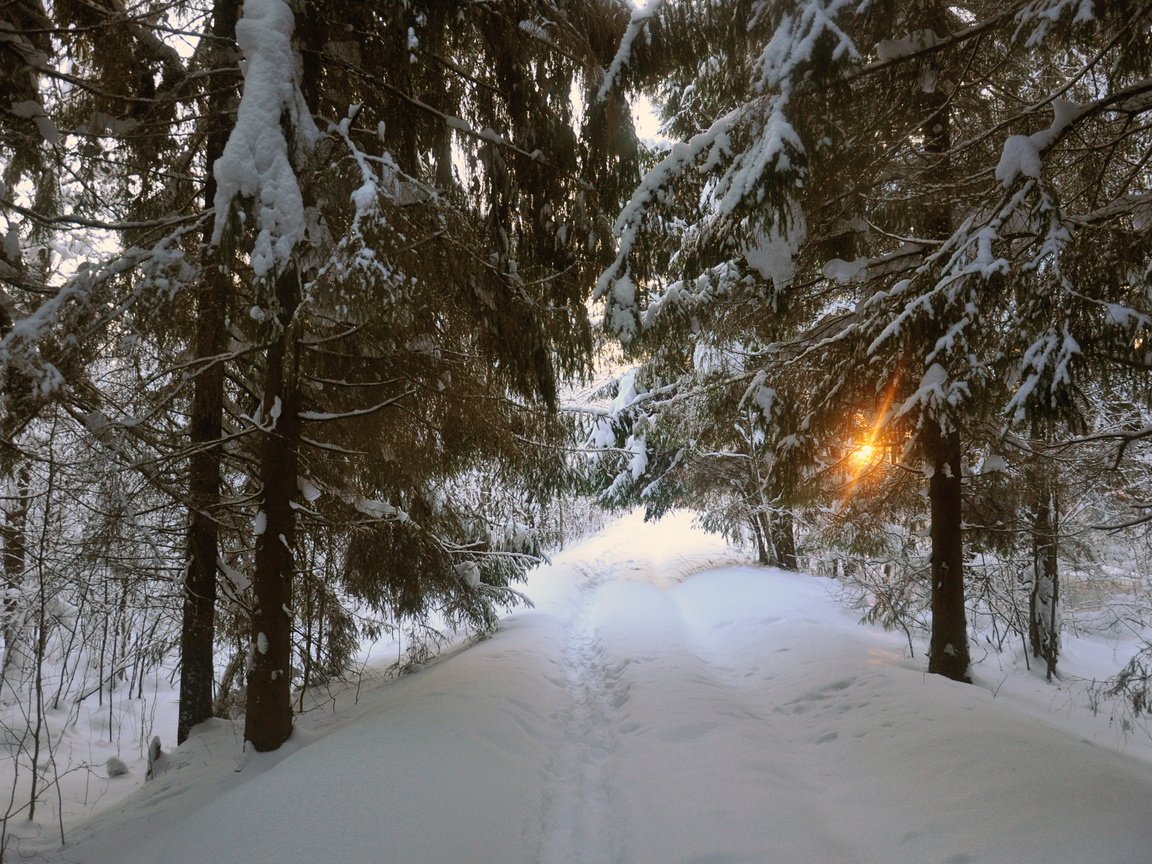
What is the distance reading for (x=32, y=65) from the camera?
3.91 m

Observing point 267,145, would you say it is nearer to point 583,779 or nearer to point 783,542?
point 583,779

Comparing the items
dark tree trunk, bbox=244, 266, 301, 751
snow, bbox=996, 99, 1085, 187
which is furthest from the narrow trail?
snow, bbox=996, 99, 1085, 187

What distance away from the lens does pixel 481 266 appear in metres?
4.31

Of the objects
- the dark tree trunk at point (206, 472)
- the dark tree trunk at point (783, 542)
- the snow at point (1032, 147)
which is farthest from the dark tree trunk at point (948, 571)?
the dark tree trunk at point (783, 542)

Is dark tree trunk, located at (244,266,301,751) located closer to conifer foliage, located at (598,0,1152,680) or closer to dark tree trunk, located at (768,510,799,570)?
conifer foliage, located at (598,0,1152,680)

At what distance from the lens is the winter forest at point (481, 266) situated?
132 inches

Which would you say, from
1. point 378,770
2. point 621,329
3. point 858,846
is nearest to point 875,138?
point 621,329

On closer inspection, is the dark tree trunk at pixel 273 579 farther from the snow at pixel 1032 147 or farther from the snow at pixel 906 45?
the snow at pixel 1032 147

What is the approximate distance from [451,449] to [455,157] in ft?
8.42

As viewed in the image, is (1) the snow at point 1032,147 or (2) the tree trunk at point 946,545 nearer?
(1) the snow at point 1032,147

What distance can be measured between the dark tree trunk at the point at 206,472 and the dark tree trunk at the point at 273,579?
1.45ft

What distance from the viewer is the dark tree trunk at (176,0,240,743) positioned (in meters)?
4.75

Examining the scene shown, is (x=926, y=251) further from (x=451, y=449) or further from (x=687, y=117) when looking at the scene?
(x=451, y=449)

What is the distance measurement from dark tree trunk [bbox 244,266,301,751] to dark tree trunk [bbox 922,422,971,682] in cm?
599
